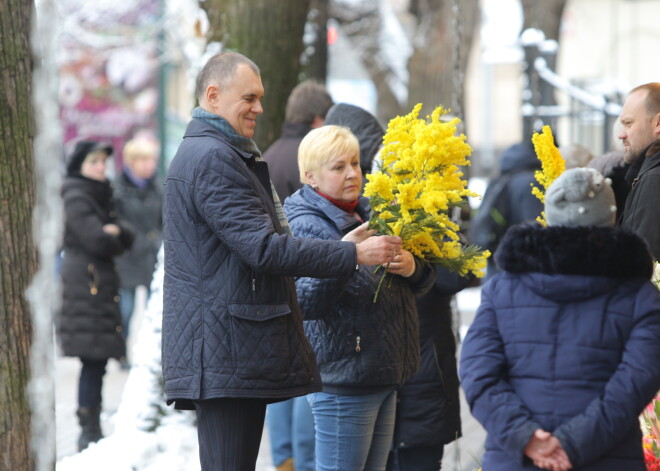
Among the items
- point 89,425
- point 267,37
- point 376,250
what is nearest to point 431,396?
point 376,250

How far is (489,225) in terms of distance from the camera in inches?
309

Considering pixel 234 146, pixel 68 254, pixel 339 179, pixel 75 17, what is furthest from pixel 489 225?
pixel 75 17

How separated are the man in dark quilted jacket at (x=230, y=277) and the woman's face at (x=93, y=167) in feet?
12.1

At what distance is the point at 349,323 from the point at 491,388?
3.75 feet

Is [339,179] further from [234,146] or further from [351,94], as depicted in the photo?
A: [351,94]

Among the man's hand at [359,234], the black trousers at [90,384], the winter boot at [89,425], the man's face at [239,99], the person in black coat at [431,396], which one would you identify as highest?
the man's face at [239,99]

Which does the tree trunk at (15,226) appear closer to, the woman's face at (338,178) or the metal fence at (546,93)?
the woman's face at (338,178)

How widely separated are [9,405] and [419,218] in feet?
5.13

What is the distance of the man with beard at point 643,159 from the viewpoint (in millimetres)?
4418

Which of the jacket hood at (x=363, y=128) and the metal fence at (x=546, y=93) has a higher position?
the metal fence at (x=546, y=93)

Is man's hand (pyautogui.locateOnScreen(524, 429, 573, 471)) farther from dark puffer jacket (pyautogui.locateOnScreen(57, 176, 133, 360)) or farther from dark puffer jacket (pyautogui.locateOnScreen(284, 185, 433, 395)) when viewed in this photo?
dark puffer jacket (pyautogui.locateOnScreen(57, 176, 133, 360))

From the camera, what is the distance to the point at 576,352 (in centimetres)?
299

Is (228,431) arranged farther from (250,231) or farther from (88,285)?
(88,285)

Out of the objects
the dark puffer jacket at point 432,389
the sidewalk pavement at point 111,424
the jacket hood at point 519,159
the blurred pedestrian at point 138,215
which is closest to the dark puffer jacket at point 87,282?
the sidewalk pavement at point 111,424
